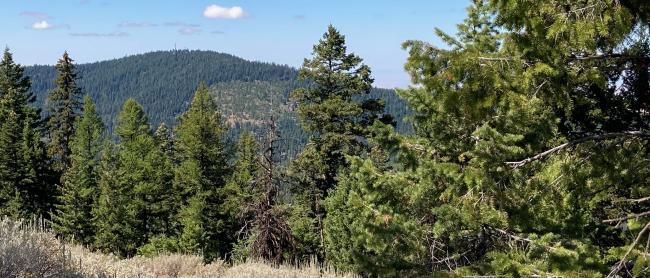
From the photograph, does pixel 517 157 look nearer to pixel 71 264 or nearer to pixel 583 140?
pixel 583 140

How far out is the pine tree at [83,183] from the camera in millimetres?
34469

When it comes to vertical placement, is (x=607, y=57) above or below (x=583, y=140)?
above

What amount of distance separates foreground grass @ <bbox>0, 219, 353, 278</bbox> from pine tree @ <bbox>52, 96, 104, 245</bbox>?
28635 mm

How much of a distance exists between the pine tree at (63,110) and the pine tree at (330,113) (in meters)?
20.5

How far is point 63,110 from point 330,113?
76.5 feet

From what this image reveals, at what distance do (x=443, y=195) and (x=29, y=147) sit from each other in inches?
1390

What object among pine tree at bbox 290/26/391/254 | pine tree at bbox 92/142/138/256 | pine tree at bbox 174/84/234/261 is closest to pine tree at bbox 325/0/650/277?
pine tree at bbox 290/26/391/254

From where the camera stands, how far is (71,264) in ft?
20.4

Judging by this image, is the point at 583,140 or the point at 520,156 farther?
the point at 520,156

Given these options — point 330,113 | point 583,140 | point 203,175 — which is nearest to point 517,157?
point 583,140

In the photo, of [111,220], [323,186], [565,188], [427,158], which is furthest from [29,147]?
[565,188]

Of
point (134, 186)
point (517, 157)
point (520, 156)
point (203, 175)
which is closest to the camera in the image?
point (517, 157)

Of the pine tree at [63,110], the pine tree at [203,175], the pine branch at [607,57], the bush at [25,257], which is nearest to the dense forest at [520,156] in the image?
the pine branch at [607,57]

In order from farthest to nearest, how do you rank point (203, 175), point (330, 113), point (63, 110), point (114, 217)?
1. point (63, 110)
2. point (114, 217)
3. point (203, 175)
4. point (330, 113)
